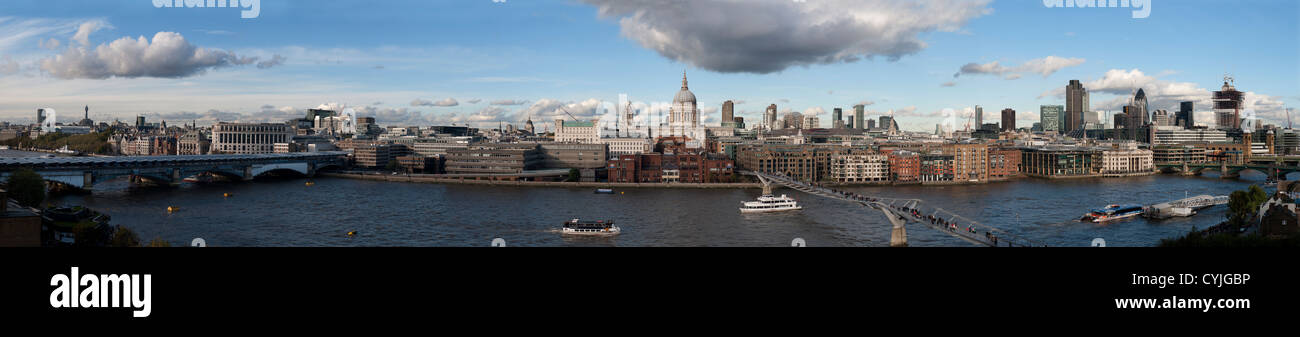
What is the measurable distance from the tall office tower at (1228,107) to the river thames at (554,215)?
2123 centimetres

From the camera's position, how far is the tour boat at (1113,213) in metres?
12.5

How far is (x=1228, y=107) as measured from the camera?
4003cm

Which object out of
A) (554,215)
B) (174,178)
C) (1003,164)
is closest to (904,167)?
(1003,164)

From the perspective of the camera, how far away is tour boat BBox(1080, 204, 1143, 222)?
41.1 feet

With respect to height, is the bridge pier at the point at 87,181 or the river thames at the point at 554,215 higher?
the bridge pier at the point at 87,181

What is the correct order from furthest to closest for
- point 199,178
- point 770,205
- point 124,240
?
point 199,178 → point 770,205 → point 124,240

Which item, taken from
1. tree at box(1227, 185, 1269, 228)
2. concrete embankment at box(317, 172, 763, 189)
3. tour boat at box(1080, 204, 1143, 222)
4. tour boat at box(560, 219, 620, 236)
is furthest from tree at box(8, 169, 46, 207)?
tree at box(1227, 185, 1269, 228)

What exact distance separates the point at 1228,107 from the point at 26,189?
166ft

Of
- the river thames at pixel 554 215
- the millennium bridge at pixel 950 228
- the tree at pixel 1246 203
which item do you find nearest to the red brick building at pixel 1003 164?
the river thames at pixel 554 215

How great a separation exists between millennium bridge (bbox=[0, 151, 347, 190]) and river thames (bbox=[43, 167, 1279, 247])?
1.93ft

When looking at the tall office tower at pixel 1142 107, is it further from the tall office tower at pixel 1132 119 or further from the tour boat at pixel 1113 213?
the tour boat at pixel 1113 213

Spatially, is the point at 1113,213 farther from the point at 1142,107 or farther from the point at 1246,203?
the point at 1142,107
